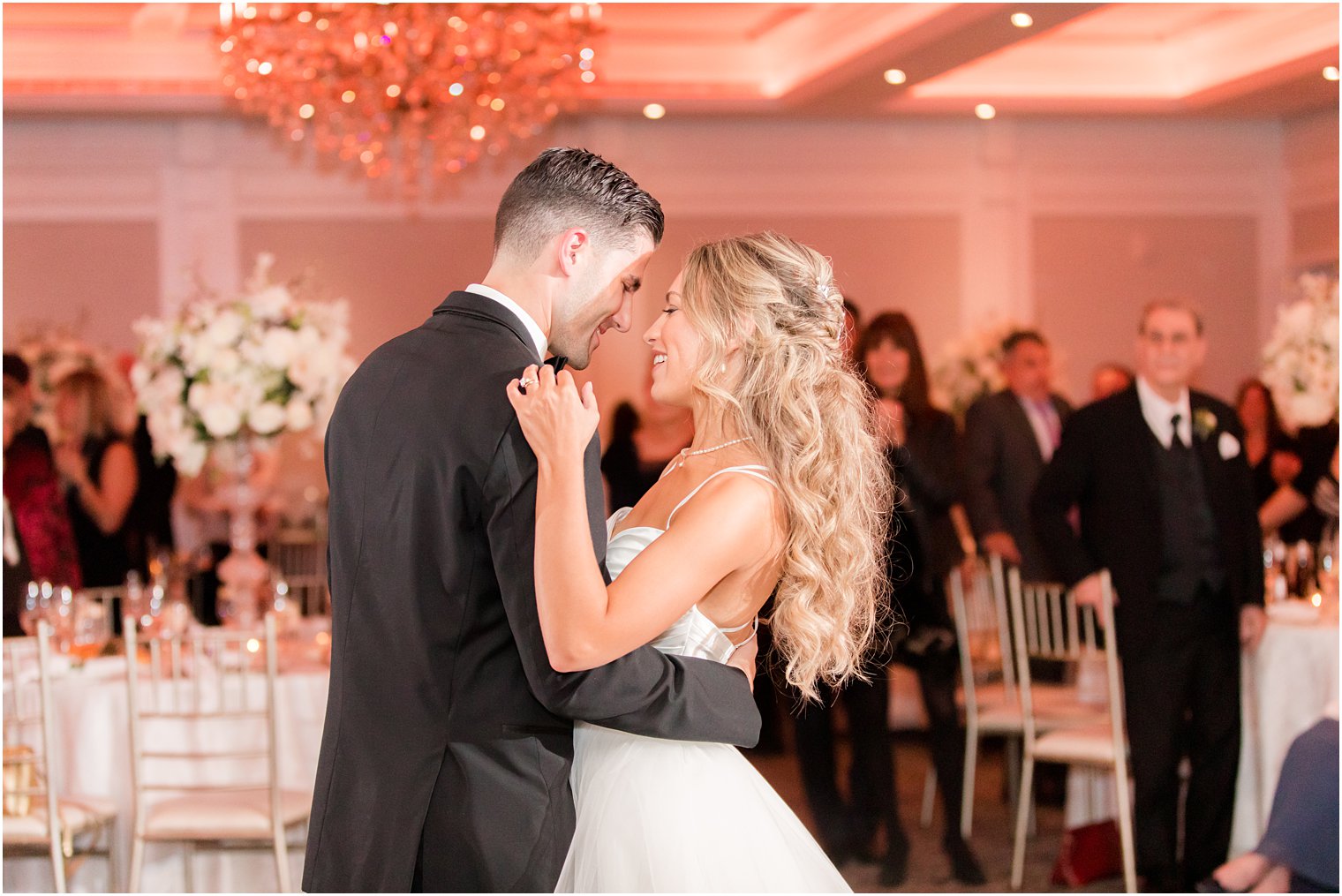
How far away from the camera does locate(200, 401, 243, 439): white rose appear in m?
4.39

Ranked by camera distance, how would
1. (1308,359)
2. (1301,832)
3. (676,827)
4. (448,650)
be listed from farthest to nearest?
(1308,359), (1301,832), (676,827), (448,650)

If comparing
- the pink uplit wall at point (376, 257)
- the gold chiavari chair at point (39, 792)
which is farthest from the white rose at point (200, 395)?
the pink uplit wall at point (376, 257)

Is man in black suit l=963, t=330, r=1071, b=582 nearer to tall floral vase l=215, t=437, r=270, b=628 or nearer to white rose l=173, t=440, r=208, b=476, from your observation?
tall floral vase l=215, t=437, r=270, b=628

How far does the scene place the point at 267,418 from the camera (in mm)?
4426

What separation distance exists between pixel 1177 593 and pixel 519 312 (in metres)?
3.20

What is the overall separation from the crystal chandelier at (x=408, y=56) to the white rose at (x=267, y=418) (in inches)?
75.2

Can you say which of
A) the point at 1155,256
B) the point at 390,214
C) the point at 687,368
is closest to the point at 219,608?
the point at 687,368

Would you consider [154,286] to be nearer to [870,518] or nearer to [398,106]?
[398,106]

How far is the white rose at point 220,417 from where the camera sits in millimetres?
4387

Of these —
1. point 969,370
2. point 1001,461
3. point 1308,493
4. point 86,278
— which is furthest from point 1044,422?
point 86,278

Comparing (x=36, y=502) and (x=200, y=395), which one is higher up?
(x=200, y=395)

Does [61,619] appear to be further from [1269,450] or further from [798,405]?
[1269,450]

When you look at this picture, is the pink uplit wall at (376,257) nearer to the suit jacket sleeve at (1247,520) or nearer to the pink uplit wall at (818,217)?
the pink uplit wall at (818,217)

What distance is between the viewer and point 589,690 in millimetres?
1808
